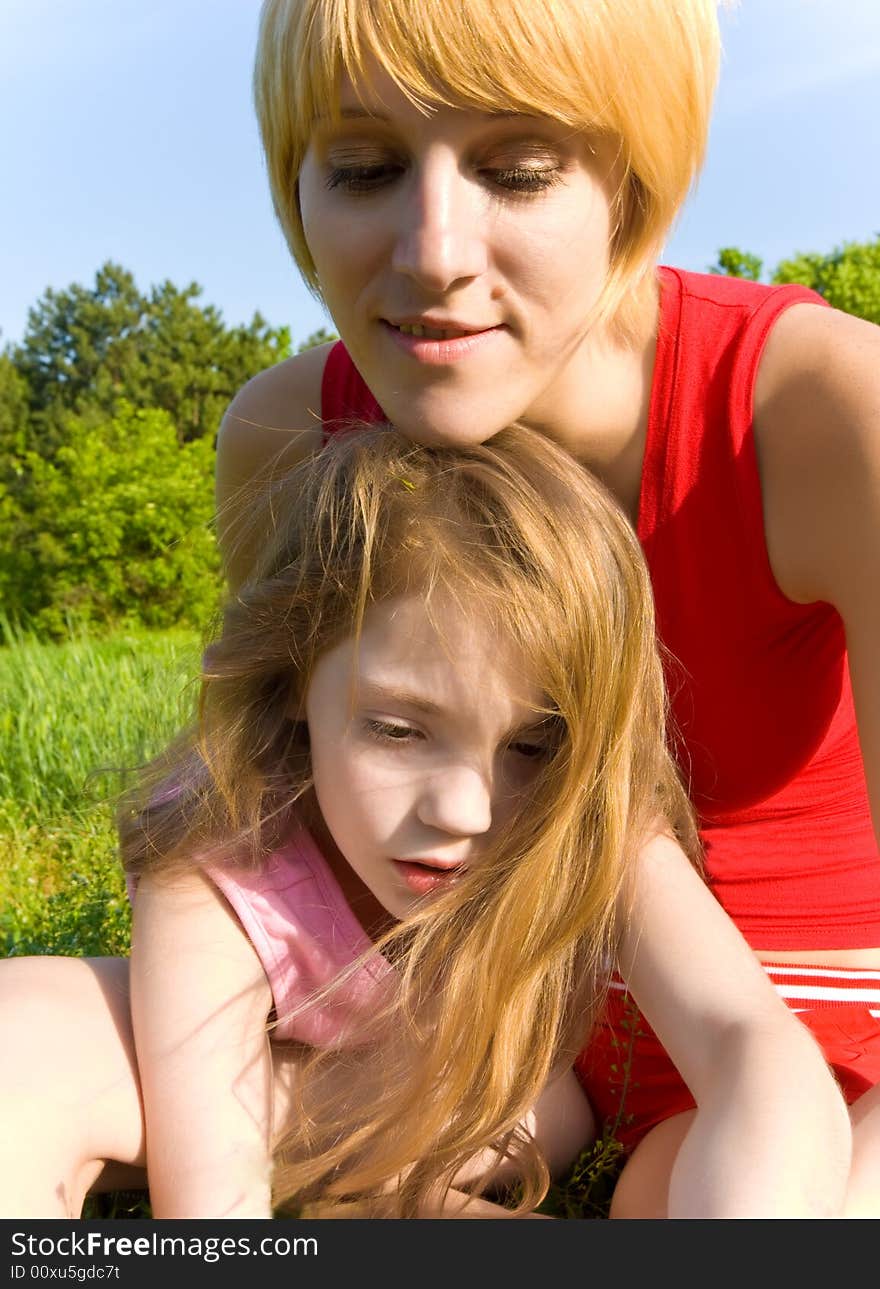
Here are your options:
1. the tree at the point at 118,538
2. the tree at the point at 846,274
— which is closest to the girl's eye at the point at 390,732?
the tree at the point at 846,274

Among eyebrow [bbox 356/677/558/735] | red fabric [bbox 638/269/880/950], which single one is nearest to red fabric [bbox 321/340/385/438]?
red fabric [bbox 638/269/880/950]

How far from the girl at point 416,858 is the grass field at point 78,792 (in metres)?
0.30

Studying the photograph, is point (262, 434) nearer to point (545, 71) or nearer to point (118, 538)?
point (545, 71)

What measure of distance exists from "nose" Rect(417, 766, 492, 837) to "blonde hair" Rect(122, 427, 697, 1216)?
0.31 feet

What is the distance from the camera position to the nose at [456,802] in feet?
5.77

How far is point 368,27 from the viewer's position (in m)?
1.67

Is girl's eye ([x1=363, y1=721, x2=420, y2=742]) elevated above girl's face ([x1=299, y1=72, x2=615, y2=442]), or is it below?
below

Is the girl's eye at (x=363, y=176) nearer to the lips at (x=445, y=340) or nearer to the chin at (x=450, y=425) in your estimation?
the lips at (x=445, y=340)

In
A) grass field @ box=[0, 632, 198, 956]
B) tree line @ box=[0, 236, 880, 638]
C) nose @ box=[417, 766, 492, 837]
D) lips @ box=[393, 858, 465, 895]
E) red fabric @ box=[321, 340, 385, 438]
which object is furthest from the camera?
tree line @ box=[0, 236, 880, 638]

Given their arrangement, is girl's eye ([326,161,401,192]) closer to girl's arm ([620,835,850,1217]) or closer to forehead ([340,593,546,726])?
forehead ([340,593,546,726])

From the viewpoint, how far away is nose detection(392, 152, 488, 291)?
1.71m

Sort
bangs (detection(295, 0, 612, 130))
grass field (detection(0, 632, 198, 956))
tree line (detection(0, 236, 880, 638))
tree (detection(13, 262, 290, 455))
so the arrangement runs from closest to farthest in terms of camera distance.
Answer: bangs (detection(295, 0, 612, 130))
grass field (detection(0, 632, 198, 956))
tree line (detection(0, 236, 880, 638))
tree (detection(13, 262, 290, 455))

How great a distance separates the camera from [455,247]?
67.4 inches
